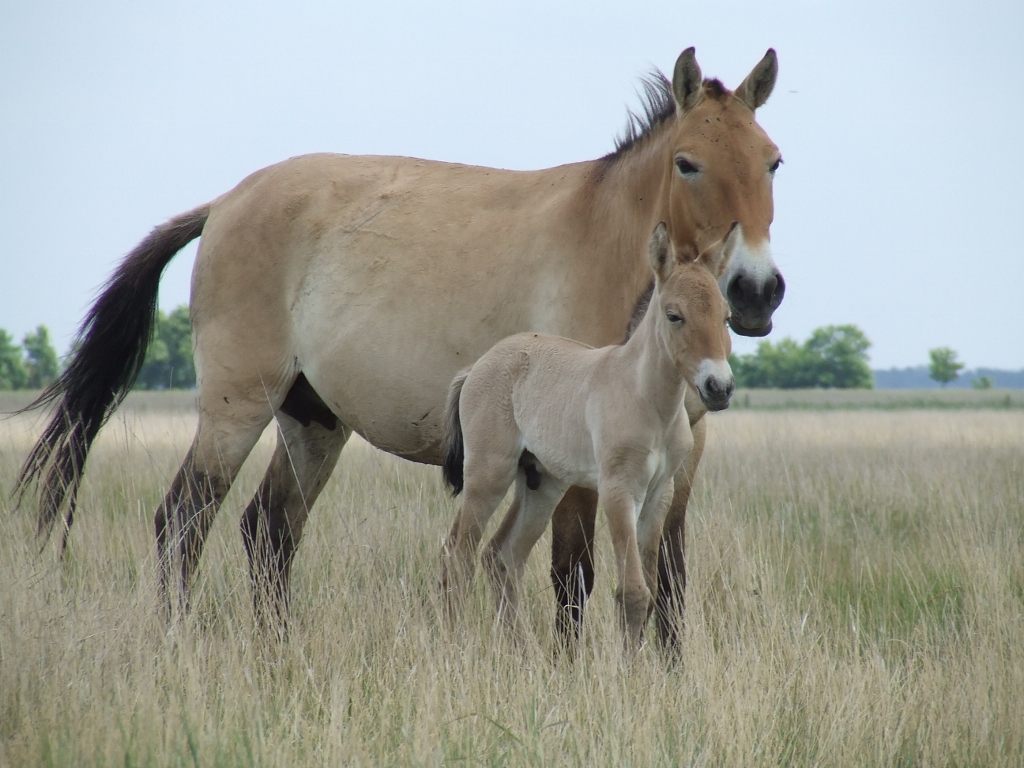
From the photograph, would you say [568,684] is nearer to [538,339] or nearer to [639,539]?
[639,539]

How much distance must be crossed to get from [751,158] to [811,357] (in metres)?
69.9

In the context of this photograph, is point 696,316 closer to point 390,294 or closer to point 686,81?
point 686,81

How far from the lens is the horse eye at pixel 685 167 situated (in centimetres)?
387

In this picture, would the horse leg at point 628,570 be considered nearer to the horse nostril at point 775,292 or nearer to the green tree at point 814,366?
the horse nostril at point 775,292

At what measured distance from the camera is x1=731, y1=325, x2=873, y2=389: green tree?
69750mm

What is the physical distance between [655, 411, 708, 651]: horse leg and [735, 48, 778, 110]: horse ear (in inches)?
51.3

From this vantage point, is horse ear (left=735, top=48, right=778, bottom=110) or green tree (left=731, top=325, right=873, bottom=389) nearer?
horse ear (left=735, top=48, right=778, bottom=110)

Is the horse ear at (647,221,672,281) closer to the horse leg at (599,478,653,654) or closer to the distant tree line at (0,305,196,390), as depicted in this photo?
the horse leg at (599,478,653,654)

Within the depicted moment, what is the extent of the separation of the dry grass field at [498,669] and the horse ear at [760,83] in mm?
1928

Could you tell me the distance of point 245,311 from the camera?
499cm

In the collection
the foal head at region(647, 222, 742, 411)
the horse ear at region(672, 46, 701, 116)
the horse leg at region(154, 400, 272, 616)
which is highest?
the horse ear at region(672, 46, 701, 116)

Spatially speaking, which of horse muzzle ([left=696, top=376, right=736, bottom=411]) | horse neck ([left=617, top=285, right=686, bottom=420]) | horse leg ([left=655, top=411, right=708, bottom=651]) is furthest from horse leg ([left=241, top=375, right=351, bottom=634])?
horse muzzle ([left=696, top=376, right=736, bottom=411])

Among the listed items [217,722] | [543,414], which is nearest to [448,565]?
[543,414]

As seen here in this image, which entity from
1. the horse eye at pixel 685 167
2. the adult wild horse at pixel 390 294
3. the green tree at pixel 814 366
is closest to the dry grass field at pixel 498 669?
the adult wild horse at pixel 390 294
